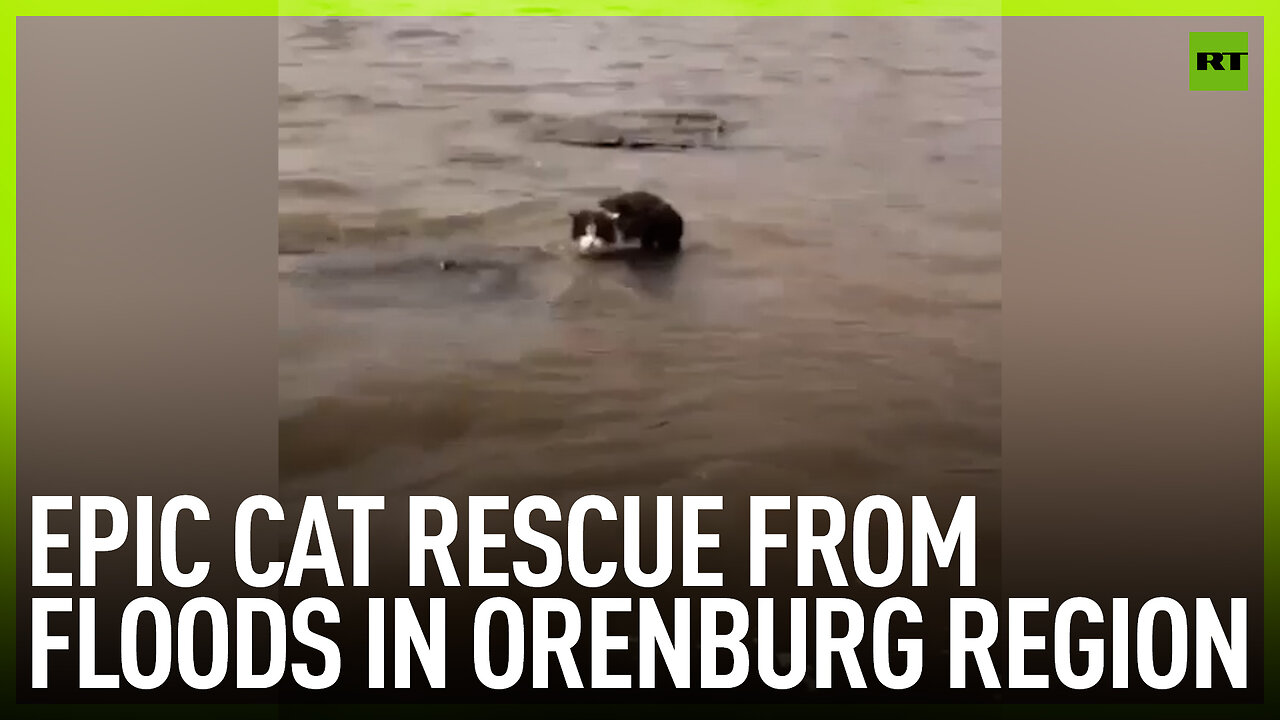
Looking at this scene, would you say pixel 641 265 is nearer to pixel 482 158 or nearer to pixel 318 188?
pixel 482 158

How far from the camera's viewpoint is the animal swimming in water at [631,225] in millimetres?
1200

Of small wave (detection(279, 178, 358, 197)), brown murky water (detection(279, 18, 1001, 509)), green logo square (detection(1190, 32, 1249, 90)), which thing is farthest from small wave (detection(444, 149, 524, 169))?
green logo square (detection(1190, 32, 1249, 90))

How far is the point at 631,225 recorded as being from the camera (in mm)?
1205

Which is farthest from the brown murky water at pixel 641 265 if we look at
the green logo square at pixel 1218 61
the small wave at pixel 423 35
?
the green logo square at pixel 1218 61

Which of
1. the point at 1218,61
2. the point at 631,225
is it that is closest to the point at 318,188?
the point at 631,225

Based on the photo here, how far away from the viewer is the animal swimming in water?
1.20m

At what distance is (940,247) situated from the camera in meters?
1.21

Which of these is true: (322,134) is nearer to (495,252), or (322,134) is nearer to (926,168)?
(495,252)

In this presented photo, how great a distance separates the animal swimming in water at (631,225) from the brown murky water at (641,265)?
0.06ft

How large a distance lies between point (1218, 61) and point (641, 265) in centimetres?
71

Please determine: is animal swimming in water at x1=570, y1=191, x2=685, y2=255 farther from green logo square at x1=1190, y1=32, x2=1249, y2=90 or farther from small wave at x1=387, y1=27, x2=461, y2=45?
green logo square at x1=1190, y1=32, x2=1249, y2=90

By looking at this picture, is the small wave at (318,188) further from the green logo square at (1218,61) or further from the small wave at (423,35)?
the green logo square at (1218,61)

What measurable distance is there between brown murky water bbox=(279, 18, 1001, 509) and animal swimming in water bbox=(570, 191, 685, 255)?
0.06 ft

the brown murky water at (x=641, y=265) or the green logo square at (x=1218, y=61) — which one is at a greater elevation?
the green logo square at (x=1218, y=61)
